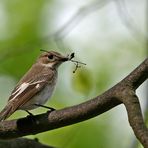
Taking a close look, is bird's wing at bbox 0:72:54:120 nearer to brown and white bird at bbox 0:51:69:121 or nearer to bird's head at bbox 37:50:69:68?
brown and white bird at bbox 0:51:69:121

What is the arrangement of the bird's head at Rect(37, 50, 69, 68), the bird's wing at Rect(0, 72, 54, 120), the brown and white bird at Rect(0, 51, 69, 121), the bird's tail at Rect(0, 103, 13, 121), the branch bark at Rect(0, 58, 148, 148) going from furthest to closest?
1. the bird's head at Rect(37, 50, 69, 68)
2. the brown and white bird at Rect(0, 51, 69, 121)
3. the bird's wing at Rect(0, 72, 54, 120)
4. the bird's tail at Rect(0, 103, 13, 121)
5. the branch bark at Rect(0, 58, 148, 148)

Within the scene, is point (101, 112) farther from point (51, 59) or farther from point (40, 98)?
point (51, 59)

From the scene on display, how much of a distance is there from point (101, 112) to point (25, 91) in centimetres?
168

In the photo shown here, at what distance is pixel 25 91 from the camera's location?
17.9ft

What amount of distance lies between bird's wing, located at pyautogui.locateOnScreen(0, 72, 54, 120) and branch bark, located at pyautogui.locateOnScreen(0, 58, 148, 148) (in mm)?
514

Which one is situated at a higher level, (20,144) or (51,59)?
(51,59)

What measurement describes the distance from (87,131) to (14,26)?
5.55ft

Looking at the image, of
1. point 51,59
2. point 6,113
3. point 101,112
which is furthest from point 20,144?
point 101,112

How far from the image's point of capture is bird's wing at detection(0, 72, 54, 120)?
5004 millimetres

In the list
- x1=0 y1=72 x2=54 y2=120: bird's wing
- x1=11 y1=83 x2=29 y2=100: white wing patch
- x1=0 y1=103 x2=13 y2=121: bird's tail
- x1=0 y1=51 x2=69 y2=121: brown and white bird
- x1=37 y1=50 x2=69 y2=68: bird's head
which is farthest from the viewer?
x1=37 y1=50 x2=69 y2=68: bird's head

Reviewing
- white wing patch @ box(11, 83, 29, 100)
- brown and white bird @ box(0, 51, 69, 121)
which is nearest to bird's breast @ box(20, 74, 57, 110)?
brown and white bird @ box(0, 51, 69, 121)

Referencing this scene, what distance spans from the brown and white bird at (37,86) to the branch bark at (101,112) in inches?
22.5

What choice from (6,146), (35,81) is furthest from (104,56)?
(6,146)

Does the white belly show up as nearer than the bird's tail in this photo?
No
